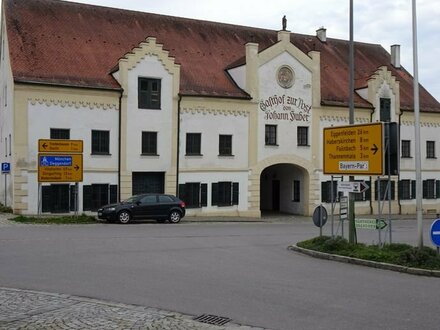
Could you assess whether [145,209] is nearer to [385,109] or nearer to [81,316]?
[385,109]

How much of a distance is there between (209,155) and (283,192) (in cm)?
836

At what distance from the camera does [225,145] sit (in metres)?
37.1

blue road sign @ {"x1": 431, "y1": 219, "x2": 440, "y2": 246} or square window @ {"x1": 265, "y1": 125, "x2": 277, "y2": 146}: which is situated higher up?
square window @ {"x1": 265, "y1": 125, "x2": 277, "y2": 146}

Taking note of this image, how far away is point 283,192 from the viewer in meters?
42.6

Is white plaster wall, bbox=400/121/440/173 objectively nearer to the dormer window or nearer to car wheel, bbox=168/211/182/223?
the dormer window

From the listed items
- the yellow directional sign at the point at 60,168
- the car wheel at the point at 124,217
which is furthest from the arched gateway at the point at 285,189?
the yellow directional sign at the point at 60,168

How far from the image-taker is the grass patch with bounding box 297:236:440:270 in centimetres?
1433

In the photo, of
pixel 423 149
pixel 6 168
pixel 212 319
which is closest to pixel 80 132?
pixel 6 168

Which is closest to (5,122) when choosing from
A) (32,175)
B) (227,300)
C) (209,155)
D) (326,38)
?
(32,175)

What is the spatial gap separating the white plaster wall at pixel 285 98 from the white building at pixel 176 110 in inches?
2.9

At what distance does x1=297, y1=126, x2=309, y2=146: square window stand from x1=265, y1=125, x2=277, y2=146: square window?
185 centimetres

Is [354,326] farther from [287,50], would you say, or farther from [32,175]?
[287,50]

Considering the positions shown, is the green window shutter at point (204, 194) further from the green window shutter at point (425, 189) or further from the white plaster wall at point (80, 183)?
the green window shutter at point (425, 189)

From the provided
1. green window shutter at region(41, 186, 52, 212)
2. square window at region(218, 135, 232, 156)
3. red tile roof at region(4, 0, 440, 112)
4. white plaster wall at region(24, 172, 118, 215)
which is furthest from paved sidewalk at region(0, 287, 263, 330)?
square window at region(218, 135, 232, 156)
